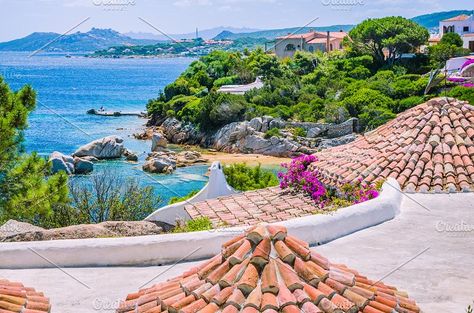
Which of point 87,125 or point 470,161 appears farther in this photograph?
point 87,125

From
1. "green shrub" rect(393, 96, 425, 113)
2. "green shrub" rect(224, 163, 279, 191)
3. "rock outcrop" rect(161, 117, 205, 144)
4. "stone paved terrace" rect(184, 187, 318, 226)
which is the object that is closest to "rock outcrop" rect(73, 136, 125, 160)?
"rock outcrop" rect(161, 117, 205, 144)

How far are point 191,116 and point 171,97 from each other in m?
13.6

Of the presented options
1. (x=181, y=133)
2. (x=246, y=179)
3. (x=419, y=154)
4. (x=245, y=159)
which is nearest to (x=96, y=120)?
(x=181, y=133)

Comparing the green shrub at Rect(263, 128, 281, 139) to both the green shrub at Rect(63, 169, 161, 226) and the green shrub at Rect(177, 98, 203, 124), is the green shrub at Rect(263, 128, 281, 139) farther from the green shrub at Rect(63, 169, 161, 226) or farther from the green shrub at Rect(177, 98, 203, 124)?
the green shrub at Rect(63, 169, 161, 226)

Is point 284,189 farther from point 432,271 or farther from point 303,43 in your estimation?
point 303,43

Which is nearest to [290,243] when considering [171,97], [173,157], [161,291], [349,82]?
[161,291]

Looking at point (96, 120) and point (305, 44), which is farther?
point (305, 44)

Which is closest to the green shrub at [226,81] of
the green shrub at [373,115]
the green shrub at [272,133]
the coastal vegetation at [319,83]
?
the coastal vegetation at [319,83]

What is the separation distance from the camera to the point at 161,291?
5.44m

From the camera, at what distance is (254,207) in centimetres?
1538

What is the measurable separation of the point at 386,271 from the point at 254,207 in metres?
7.44

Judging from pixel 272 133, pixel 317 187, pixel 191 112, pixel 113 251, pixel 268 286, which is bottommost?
pixel 272 133

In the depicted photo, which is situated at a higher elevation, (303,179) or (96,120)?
(303,179)

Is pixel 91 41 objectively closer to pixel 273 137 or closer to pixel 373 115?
pixel 273 137
